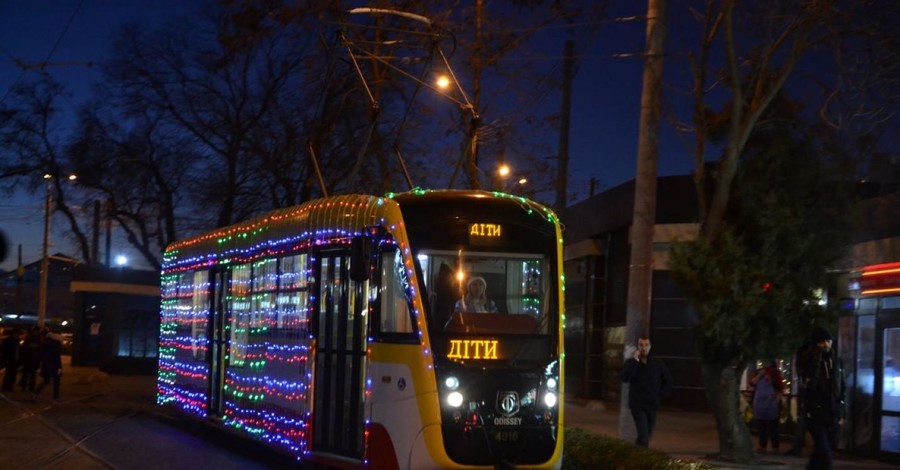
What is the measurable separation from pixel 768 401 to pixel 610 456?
5.88 meters

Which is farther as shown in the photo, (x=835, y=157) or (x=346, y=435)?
(x=835, y=157)

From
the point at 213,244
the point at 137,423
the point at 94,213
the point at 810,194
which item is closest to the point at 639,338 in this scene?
the point at 810,194

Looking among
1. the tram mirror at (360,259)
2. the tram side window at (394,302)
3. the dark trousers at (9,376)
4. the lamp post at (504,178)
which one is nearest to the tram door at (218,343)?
the tram mirror at (360,259)

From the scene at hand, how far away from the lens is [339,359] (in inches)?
478

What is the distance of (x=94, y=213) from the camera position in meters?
38.3

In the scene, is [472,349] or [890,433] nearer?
[472,349]

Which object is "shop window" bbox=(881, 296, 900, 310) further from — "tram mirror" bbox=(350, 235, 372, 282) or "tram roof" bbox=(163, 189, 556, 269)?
"tram mirror" bbox=(350, 235, 372, 282)

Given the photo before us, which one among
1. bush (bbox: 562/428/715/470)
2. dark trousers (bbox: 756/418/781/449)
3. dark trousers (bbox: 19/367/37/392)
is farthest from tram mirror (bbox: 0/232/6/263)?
dark trousers (bbox: 19/367/37/392)

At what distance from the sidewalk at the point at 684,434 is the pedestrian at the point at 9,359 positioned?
624 inches

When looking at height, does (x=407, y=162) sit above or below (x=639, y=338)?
above

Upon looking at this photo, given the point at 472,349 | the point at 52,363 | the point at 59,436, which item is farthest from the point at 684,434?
the point at 52,363

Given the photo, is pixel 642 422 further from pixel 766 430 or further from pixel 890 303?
pixel 890 303

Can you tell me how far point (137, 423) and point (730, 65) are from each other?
13.3 metres

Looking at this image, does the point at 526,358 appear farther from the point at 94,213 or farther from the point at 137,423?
the point at 94,213
